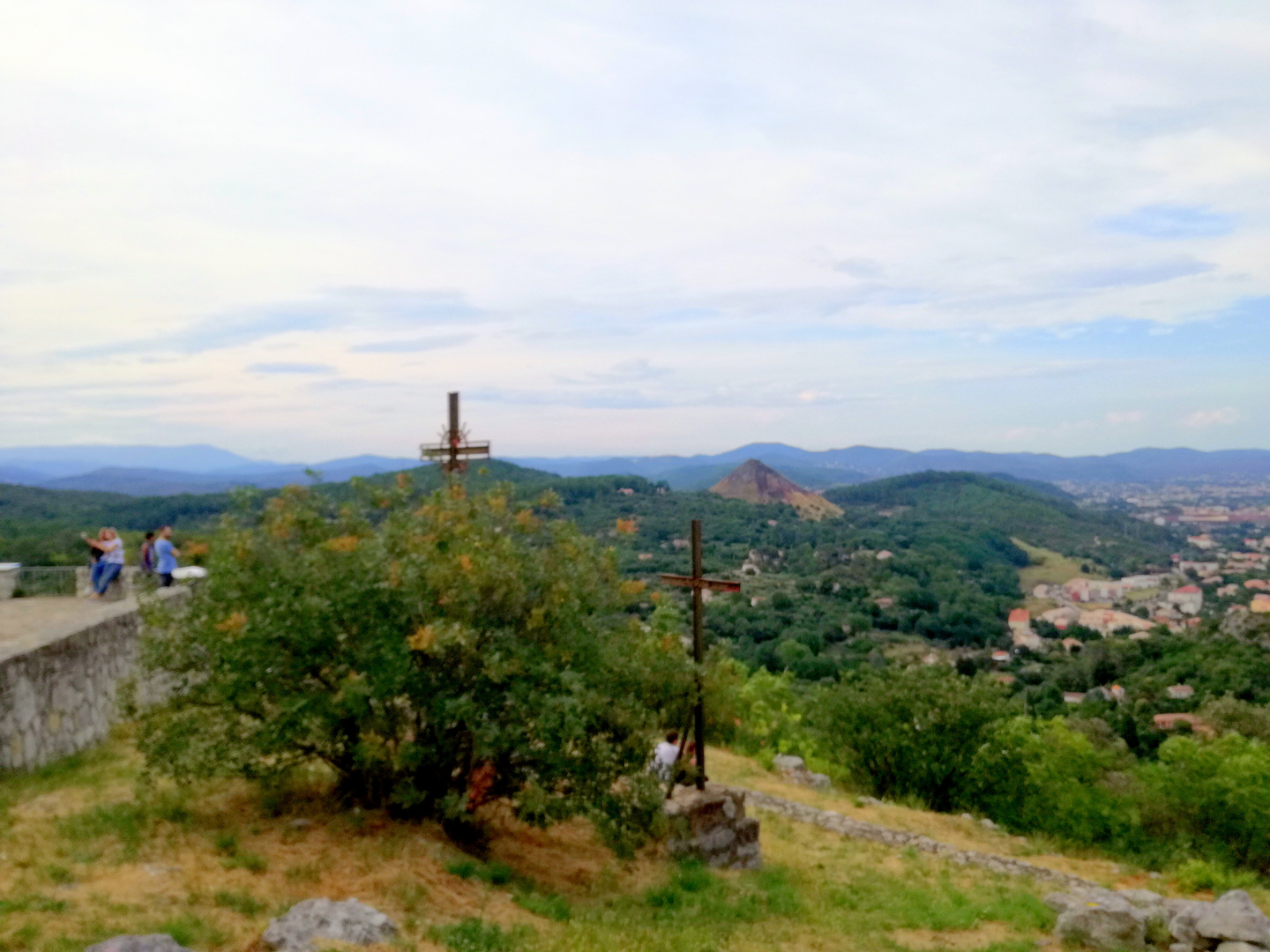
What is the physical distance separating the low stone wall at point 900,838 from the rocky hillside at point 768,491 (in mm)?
91267

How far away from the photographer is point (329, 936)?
20.7ft

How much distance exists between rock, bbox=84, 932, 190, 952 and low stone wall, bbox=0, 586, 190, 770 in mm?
4054

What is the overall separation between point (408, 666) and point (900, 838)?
1061cm

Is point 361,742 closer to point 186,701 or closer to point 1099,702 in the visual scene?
point 186,701

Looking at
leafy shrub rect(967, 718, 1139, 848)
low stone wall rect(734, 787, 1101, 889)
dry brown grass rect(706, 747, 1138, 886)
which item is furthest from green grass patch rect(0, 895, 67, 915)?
leafy shrub rect(967, 718, 1139, 848)

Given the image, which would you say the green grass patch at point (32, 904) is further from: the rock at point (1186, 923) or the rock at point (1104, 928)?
the rock at point (1186, 923)

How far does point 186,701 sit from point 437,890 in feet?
10.0

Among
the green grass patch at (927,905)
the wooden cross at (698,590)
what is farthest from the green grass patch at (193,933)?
the green grass patch at (927,905)

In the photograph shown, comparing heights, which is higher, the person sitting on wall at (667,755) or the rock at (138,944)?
the rock at (138,944)

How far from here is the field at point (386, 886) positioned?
671cm

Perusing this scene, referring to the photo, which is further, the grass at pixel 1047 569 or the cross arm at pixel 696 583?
the grass at pixel 1047 569

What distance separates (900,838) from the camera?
1514 cm

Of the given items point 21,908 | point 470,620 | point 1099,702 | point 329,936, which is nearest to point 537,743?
point 470,620

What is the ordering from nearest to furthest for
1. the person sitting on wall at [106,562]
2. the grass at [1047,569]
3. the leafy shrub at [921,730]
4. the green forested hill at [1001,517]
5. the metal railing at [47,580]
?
the person sitting on wall at [106,562] → the metal railing at [47,580] → the leafy shrub at [921,730] → the grass at [1047,569] → the green forested hill at [1001,517]
